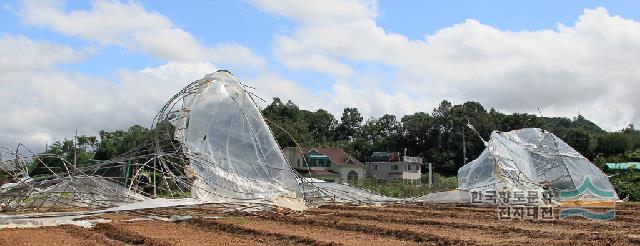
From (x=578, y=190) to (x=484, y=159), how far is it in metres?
2.96

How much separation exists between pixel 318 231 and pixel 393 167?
43.8 meters

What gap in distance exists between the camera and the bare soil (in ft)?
30.1

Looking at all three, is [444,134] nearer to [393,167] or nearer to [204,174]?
[393,167]

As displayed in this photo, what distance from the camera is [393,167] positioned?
178ft

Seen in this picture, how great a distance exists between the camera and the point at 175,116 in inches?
699

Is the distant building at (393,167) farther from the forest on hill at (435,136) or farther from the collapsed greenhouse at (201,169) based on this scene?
the collapsed greenhouse at (201,169)

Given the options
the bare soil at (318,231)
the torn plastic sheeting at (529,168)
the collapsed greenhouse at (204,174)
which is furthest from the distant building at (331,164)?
the bare soil at (318,231)

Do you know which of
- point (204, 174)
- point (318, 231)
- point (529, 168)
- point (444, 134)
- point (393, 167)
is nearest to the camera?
point (318, 231)

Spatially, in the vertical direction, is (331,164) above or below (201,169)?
above

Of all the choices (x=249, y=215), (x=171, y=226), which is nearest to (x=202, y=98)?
(x=249, y=215)

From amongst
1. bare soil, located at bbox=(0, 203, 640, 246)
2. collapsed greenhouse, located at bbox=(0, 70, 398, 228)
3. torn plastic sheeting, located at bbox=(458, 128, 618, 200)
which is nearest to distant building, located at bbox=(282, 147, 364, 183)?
torn plastic sheeting, located at bbox=(458, 128, 618, 200)

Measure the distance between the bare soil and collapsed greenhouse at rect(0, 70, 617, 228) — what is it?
3.61ft

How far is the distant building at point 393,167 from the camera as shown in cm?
5366

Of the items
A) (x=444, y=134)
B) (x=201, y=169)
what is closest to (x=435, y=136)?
(x=444, y=134)
